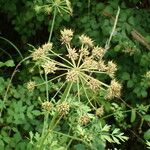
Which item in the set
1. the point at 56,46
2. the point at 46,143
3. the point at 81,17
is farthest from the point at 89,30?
the point at 46,143

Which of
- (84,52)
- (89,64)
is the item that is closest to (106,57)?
(84,52)

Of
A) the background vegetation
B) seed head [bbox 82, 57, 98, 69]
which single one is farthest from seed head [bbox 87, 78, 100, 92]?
the background vegetation

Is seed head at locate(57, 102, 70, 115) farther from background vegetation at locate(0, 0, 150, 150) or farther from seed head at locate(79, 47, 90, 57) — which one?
background vegetation at locate(0, 0, 150, 150)

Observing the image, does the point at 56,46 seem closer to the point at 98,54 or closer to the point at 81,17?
the point at 81,17

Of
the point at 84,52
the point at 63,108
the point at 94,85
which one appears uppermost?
the point at 84,52

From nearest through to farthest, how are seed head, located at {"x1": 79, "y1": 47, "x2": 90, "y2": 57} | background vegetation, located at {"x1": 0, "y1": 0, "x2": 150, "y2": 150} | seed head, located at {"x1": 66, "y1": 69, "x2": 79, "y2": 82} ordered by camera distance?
seed head, located at {"x1": 66, "y1": 69, "x2": 79, "y2": 82}, seed head, located at {"x1": 79, "y1": 47, "x2": 90, "y2": 57}, background vegetation, located at {"x1": 0, "y1": 0, "x2": 150, "y2": 150}

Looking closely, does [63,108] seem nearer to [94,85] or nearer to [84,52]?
[94,85]

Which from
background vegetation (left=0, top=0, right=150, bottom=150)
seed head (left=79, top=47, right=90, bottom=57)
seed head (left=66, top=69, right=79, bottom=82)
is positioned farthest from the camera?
background vegetation (left=0, top=0, right=150, bottom=150)

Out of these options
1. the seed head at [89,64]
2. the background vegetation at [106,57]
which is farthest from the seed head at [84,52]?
the background vegetation at [106,57]
